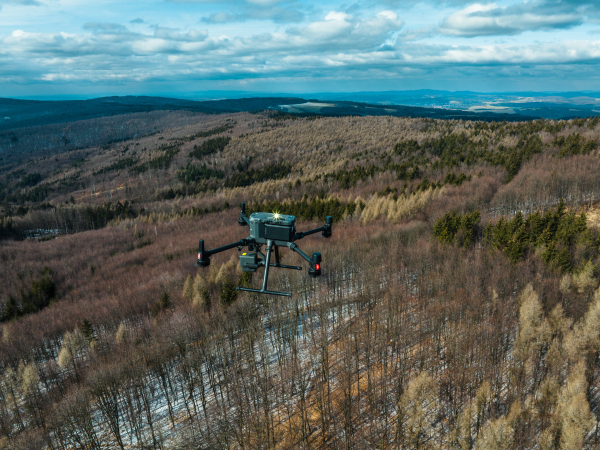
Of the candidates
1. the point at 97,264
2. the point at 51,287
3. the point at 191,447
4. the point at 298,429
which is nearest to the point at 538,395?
the point at 298,429

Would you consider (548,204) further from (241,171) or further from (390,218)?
(241,171)

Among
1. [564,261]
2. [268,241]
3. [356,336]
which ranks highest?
[268,241]

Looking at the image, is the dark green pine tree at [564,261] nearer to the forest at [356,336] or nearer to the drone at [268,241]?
the forest at [356,336]

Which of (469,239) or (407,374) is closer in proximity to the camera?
(407,374)

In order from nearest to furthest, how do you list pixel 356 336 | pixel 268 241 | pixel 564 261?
1. pixel 268 241
2. pixel 356 336
3. pixel 564 261

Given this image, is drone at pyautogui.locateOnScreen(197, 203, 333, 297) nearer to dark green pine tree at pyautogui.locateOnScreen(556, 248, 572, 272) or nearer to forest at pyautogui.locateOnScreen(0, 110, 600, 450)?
forest at pyautogui.locateOnScreen(0, 110, 600, 450)

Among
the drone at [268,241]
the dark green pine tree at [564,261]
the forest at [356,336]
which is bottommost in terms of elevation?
the forest at [356,336]

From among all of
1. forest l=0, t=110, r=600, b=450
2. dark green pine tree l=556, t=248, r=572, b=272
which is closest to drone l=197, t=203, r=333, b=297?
forest l=0, t=110, r=600, b=450

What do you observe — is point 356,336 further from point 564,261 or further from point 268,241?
point 268,241

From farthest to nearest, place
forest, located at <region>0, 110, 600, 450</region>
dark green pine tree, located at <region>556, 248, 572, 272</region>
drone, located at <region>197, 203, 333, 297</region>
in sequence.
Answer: dark green pine tree, located at <region>556, 248, 572, 272</region>, forest, located at <region>0, 110, 600, 450</region>, drone, located at <region>197, 203, 333, 297</region>

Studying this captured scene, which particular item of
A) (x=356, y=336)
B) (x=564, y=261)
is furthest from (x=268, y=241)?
(x=564, y=261)

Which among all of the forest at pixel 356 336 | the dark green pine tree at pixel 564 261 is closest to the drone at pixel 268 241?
the forest at pixel 356 336
